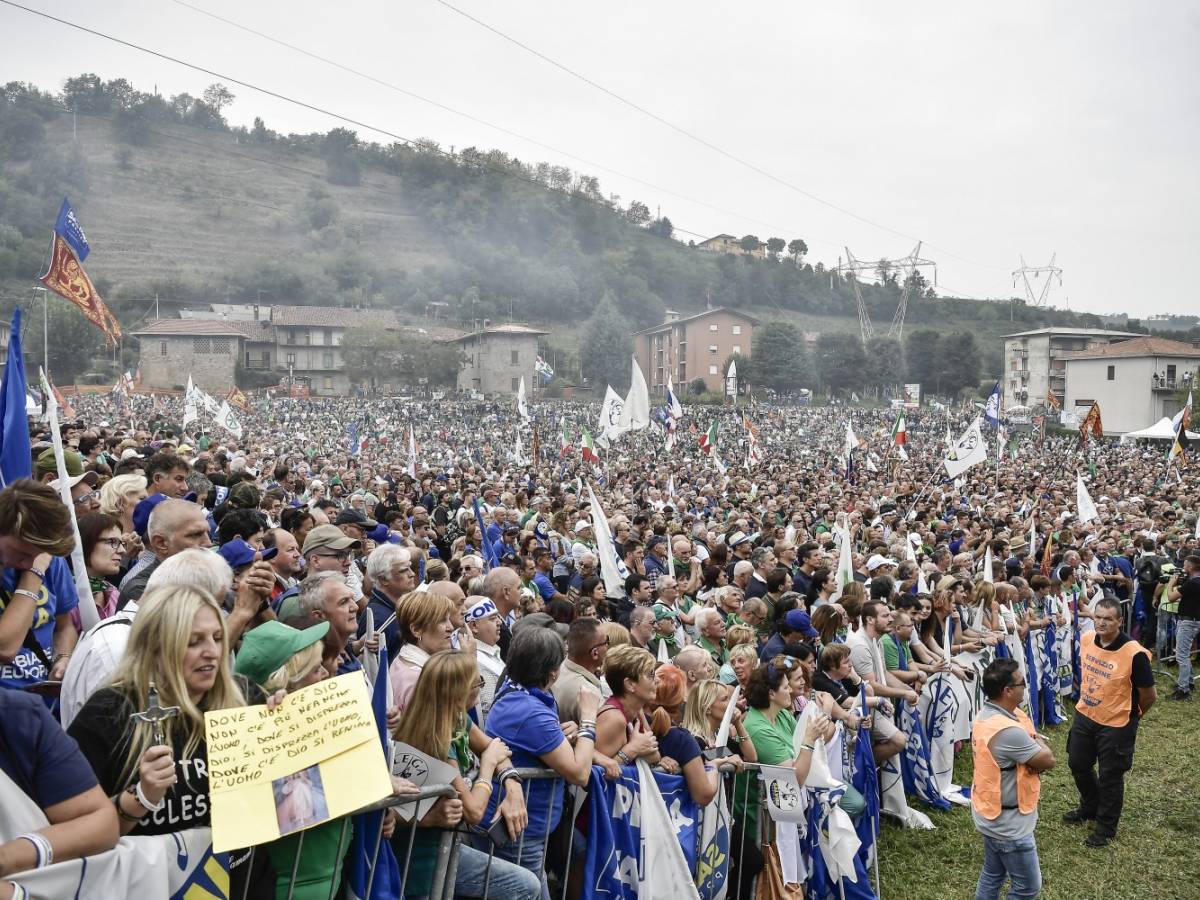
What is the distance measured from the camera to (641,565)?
32.2ft

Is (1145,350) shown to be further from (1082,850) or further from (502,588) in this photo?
(502,588)

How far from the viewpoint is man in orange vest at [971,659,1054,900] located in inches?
211

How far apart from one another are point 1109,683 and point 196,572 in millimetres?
6715

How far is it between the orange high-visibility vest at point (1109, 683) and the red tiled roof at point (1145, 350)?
77.7 metres

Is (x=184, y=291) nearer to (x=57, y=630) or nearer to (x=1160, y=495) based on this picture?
(x=1160, y=495)

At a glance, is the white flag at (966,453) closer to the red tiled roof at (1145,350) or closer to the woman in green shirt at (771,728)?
the woman in green shirt at (771,728)

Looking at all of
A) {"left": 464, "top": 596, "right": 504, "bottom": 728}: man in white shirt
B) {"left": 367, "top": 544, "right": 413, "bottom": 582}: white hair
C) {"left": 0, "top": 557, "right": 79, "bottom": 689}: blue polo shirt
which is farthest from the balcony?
{"left": 0, "top": 557, "right": 79, "bottom": 689}: blue polo shirt

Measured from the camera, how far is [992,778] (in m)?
5.41

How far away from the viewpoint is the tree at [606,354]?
95438 mm

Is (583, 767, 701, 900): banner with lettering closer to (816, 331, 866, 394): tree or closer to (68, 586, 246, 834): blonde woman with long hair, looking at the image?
(68, 586, 246, 834): blonde woman with long hair

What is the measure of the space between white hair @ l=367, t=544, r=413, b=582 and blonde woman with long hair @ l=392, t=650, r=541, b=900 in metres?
1.58

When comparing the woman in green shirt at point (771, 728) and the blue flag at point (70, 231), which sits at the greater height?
the blue flag at point (70, 231)

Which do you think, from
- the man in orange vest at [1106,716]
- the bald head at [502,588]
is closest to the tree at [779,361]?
the man in orange vest at [1106,716]

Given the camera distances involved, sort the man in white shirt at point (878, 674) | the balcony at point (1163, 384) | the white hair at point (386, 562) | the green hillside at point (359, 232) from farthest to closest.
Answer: the green hillside at point (359, 232)
the balcony at point (1163, 384)
the man in white shirt at point (878, 674)
the white hair at point (386, 562)
